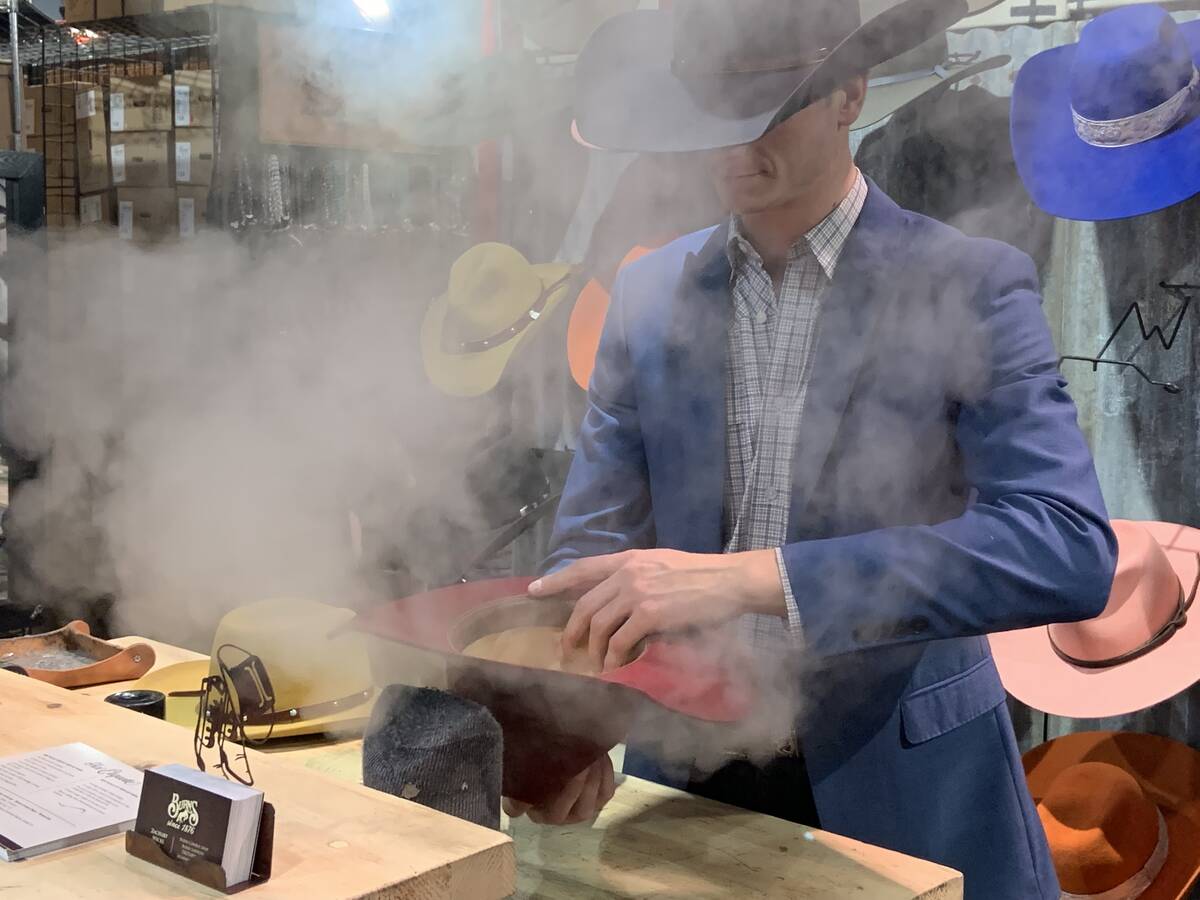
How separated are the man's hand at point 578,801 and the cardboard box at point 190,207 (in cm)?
257

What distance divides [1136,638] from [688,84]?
140 centimetres

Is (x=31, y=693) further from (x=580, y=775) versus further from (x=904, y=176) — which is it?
(x=904, y=176)

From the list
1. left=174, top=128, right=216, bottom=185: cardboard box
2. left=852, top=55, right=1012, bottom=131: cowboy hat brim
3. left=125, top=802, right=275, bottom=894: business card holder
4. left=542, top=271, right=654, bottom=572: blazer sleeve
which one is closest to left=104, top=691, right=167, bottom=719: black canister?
left=542, top=271, right=654, bottom=572: blazer sleeve

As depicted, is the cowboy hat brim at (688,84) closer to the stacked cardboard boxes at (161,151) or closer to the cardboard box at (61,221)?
the stacked cardboard boxes at (161,151)

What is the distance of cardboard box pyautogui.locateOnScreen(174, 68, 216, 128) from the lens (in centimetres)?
362

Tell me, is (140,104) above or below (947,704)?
above

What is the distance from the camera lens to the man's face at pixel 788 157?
1.28 meters

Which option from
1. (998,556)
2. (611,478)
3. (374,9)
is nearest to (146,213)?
(374,9)

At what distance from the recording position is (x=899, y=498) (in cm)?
137

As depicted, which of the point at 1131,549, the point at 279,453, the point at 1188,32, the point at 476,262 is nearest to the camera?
the point at 1188,32

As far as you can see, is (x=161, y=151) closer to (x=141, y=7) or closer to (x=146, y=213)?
(x=146, y=213)

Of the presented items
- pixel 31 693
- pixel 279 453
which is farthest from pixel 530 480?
pixel 31 693

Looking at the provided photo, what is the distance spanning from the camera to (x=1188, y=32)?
164 centimetres

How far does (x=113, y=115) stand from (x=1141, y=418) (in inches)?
128
